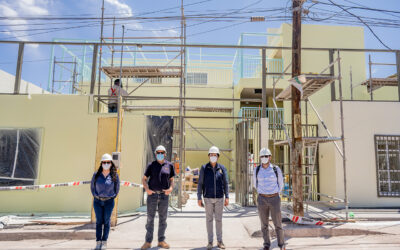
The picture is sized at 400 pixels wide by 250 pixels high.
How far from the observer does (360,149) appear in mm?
9258

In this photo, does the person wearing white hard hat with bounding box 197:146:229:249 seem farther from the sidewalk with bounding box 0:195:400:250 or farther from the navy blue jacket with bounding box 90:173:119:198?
the navy blue jacket with bounding box 90:173:119:198

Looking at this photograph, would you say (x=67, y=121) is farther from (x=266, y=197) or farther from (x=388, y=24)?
(x=388, y=24)

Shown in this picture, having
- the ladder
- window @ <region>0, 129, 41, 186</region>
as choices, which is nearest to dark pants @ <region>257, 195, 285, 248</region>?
the ladder

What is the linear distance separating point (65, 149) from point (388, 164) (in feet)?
34.1

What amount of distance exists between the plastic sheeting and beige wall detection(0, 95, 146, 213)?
26 centimetres

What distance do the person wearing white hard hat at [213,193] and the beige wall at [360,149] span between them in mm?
5607

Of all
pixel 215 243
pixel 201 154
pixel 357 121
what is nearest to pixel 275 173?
pixel 215 243

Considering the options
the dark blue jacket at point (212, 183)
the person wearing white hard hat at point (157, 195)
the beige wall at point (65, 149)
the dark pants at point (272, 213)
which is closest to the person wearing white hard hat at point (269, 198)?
the dark pants at point (272, 213)

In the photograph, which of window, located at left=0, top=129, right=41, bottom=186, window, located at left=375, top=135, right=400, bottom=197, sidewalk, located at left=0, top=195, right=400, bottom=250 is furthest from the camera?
window, located at left=375, top=135, right=400, bottom=197

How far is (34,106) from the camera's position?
29.0 ft

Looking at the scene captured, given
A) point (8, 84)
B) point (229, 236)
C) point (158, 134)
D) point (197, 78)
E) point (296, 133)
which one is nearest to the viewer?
point (229, 236)

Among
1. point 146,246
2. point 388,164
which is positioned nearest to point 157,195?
point 146,246

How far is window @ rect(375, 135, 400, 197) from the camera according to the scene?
9.16m

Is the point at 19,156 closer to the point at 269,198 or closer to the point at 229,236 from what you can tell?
the point at 229,236
